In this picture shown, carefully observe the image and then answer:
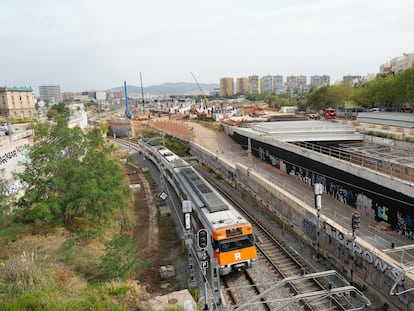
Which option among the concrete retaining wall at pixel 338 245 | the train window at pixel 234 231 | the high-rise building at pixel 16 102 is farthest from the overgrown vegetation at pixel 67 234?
the high-rise building at pixel 16 102

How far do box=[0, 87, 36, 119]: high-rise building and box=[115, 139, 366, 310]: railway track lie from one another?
98.8 meters

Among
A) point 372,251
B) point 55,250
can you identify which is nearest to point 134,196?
point 55,250

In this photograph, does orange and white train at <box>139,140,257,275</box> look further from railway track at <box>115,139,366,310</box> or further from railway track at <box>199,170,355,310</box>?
railway track at <box>199,170,355,310</box>

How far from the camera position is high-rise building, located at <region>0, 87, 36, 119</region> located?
98500 mm

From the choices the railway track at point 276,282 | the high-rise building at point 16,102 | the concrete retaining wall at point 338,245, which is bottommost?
the railway track at point 276,282

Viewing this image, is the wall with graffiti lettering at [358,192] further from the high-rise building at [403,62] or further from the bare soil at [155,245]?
the high-rise building at [403,62]

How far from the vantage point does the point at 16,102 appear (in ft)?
337

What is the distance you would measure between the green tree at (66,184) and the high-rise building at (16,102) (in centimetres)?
8967

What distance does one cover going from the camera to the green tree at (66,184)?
1814cm

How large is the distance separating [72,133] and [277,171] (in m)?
22.6

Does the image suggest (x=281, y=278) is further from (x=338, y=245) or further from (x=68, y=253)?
(x=68, y=253)

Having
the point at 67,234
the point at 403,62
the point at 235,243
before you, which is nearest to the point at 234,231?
the point at 235,243

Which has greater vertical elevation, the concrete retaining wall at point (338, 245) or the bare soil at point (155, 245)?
the concrete retaining wall at point (338, 245)

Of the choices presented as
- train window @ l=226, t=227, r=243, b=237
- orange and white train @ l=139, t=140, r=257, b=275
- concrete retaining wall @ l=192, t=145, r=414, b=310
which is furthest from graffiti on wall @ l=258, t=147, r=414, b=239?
train window @ l=226, t=227, r=243, b=237
